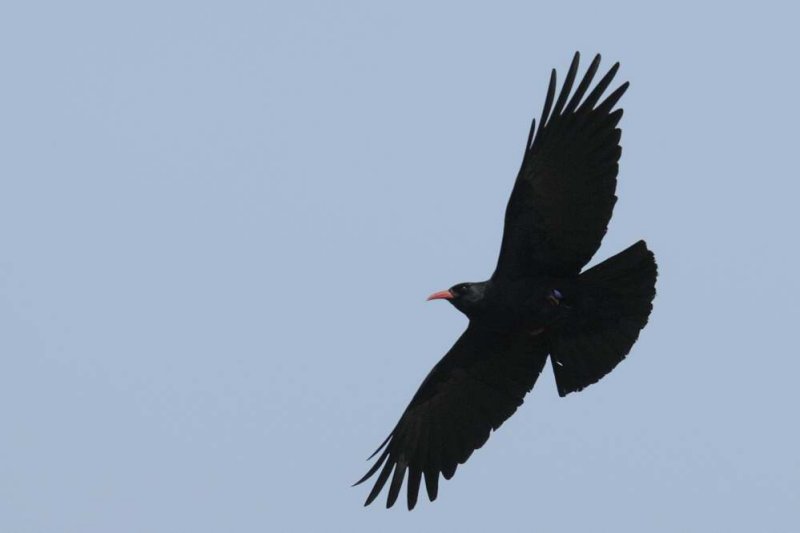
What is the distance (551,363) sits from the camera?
17562 millimetres

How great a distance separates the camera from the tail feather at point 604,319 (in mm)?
16203

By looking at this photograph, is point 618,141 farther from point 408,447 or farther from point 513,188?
point 408,447

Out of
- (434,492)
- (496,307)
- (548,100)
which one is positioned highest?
(548,100)

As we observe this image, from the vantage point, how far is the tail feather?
1620cm

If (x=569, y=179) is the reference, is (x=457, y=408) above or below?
below

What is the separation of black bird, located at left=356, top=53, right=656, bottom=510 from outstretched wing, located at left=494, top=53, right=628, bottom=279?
10 mm

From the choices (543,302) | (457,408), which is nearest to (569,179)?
(543,302)

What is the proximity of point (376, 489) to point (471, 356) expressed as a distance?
193cm

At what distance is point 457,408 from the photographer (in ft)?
59.8

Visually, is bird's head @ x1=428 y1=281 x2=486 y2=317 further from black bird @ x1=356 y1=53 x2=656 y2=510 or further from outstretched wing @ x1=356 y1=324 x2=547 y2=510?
outstretched wing @ x1=356 y1=324 x2=547 y2=510

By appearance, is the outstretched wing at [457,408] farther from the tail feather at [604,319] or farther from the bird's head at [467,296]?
the bird's head at [467,296]

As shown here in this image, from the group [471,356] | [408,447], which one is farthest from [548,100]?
[408,447]

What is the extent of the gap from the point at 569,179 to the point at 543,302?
1.41 metres

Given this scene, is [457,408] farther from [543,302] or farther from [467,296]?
[543,302]
